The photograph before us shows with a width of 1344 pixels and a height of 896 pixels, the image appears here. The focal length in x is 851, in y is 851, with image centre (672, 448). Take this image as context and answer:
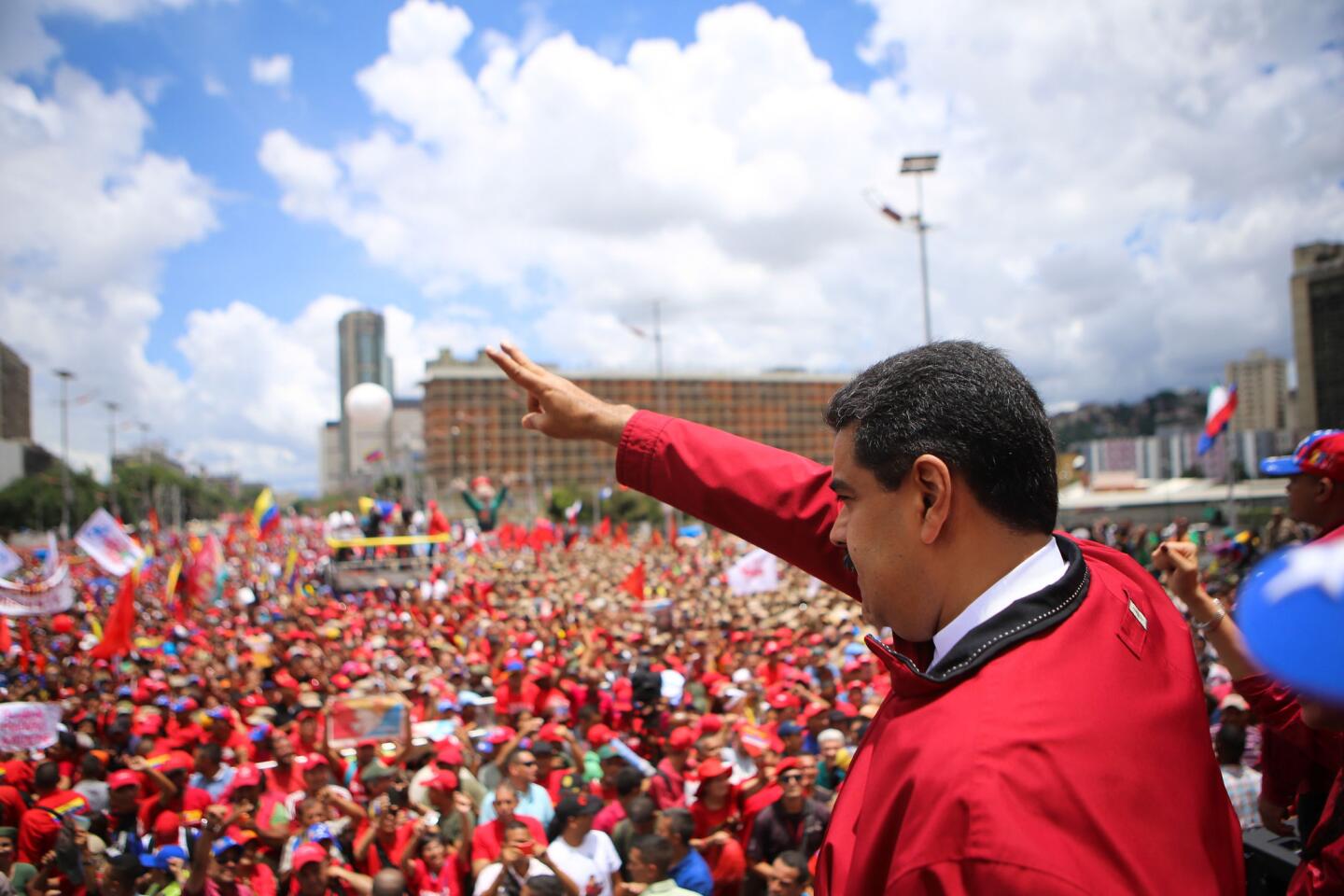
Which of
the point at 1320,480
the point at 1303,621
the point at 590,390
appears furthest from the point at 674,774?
the point at 590,390

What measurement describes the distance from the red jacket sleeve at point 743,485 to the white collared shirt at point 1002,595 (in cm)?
51

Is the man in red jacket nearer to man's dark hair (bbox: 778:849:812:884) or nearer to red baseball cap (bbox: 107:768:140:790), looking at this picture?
man's dark hair (bbox: 778:849:812:884)

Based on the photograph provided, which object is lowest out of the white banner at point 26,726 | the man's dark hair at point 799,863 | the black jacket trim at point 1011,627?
the man's dark hair at point 799,863

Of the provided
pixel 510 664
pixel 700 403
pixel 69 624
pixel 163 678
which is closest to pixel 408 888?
pixel 510 664

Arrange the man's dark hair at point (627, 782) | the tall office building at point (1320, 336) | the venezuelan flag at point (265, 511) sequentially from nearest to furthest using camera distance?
1. the man's dark hair at point (627, 782)
2. the venezuelan flag at point (265, 511)
3. the tall office building at point (1320, 336)

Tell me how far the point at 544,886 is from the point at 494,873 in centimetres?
56

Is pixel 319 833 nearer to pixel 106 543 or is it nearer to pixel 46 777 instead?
pixel 46 777

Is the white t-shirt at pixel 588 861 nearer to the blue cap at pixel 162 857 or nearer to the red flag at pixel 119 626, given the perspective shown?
the blue cap at pixel 162 857

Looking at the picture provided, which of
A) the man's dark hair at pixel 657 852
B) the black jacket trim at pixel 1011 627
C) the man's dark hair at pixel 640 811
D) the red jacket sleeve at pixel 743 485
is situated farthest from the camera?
the man's dark hair at pixel 640 811

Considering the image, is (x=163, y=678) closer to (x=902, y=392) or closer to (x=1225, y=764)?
(x=1225, y=764)

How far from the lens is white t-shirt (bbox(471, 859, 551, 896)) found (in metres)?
4.13

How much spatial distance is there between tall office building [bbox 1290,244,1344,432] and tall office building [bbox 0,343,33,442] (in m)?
119

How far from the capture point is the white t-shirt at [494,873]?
4.13 meters

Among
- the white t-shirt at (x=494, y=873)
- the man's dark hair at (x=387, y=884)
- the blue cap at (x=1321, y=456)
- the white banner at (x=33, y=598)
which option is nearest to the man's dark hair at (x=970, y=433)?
the blue cap at (x=1321, y=456)
